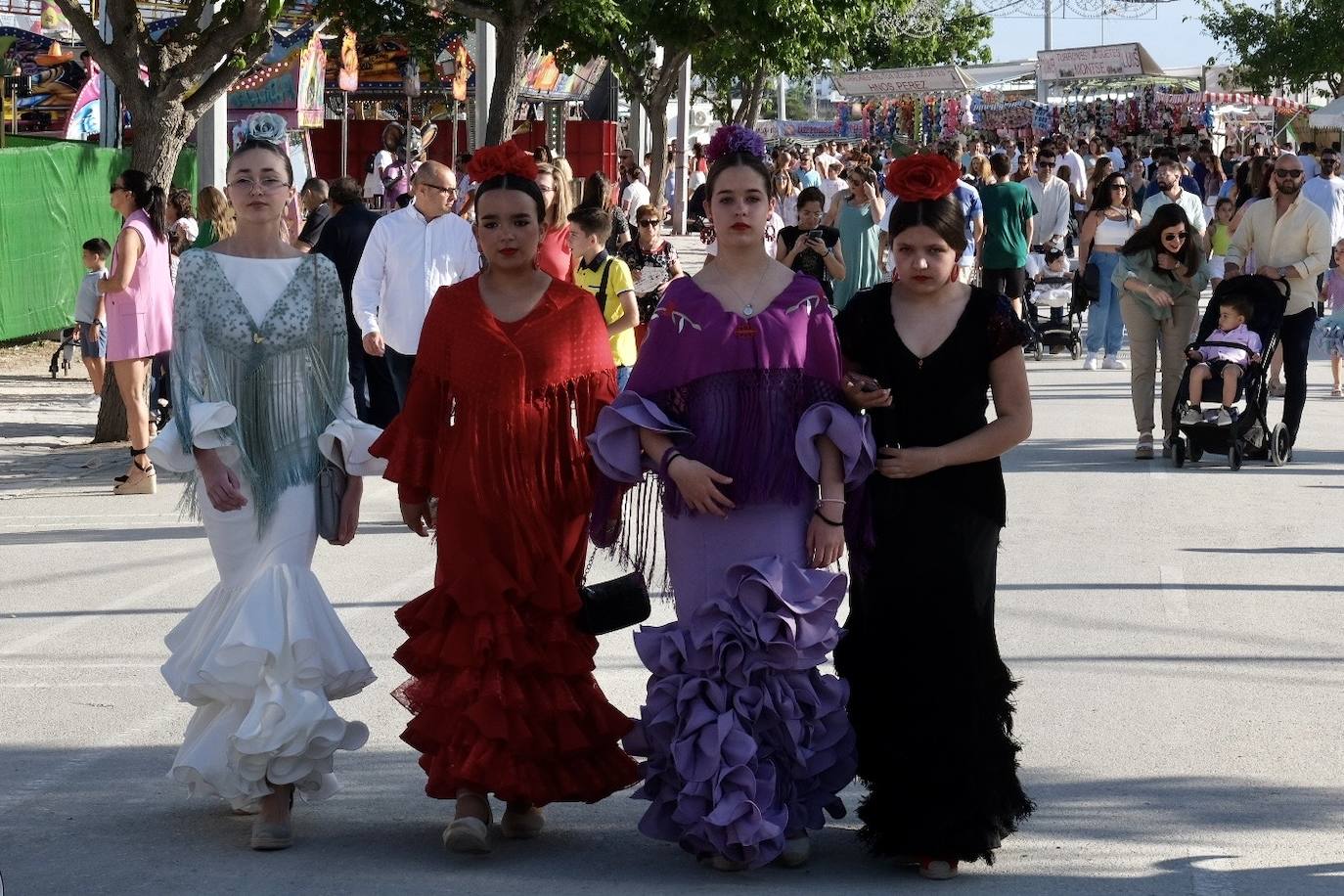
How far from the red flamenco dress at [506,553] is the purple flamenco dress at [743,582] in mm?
207

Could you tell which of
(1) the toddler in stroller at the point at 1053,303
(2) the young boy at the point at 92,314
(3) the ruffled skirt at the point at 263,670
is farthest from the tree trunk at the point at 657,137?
(3) the ruffled skirt at the point at 263,670

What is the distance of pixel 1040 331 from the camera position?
63.7 ft

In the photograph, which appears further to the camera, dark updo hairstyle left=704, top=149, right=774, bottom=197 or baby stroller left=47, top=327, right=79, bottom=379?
baby stroller left=47, top=327, right=79, bottom=379

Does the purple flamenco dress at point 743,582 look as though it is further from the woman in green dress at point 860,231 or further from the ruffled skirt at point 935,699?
the woman in green dress at point 860,231

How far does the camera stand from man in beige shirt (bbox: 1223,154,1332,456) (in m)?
12.5

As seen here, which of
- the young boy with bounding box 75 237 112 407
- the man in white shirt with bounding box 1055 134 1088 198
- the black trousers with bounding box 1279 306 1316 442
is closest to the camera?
the black trousers with bounding box 1279 306 1316 442

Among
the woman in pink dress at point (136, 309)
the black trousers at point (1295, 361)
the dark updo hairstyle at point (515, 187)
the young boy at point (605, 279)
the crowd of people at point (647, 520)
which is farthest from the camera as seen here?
the black trousers at point (1295, 361)

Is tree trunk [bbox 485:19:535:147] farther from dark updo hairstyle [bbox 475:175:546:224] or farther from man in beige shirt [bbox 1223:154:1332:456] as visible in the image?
dark updo hairstyle [bbox 475:175:546:224]

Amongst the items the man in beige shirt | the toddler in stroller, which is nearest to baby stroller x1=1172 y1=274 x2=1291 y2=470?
the man in beige shirt

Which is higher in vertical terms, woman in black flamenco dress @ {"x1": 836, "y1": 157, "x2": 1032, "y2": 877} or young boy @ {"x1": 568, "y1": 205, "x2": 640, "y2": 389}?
young boy @ {"x1": 568, "y1": 205, "x2": 640, "y2": 389}

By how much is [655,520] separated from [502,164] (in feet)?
3.64

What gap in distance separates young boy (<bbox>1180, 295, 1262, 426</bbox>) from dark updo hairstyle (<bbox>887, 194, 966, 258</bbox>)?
293 inches

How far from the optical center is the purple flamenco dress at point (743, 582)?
16.0 ft

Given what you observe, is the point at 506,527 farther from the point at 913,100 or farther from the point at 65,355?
the point at 913,100
